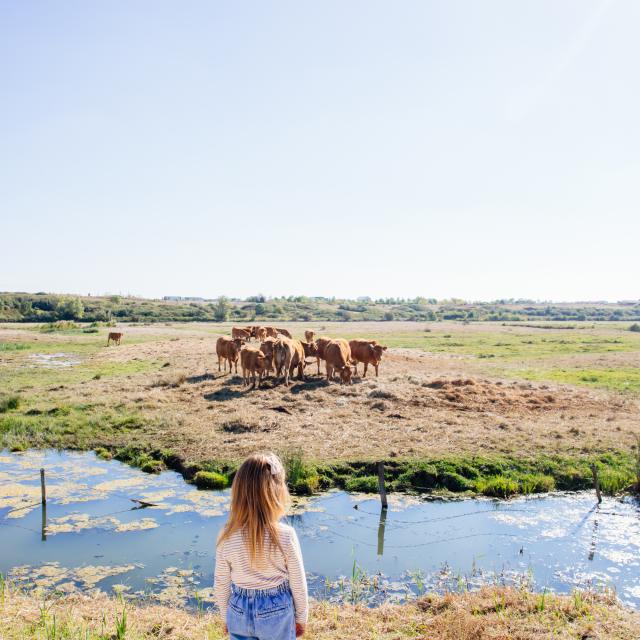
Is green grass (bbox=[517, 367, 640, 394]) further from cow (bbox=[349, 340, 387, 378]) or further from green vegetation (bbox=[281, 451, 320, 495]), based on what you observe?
green vegetation (bbox=[281, 451, 320, 495])

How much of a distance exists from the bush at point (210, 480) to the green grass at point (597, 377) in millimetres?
20812

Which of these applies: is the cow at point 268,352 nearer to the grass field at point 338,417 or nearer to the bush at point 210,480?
the grass field at point 338,417

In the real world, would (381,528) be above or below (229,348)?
below

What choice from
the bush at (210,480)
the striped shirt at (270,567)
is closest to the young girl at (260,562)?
the striped shirt at (270,567)

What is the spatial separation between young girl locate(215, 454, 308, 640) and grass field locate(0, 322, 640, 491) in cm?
1078

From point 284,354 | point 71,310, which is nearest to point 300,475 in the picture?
point 284,354

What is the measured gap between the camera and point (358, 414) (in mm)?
21016

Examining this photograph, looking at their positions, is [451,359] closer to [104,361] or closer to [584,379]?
[584,379]

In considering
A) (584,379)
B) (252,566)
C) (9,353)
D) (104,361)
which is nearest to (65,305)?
(9,353)

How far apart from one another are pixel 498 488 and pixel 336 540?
200 inches

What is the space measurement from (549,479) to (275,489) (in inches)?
505

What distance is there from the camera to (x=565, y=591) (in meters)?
9.65

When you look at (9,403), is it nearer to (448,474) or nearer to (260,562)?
(448,474)

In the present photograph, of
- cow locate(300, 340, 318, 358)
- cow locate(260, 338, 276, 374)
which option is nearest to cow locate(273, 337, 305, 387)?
cow locate(260, 338, 276, 374)
